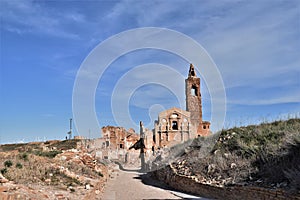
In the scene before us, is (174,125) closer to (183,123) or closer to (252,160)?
(183,123)

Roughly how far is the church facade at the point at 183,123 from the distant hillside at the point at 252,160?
2650 cm

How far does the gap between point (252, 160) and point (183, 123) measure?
115 ft

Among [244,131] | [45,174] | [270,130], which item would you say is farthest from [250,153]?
[45,174]

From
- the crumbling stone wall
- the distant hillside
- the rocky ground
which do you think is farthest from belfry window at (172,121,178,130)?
the rocky ground

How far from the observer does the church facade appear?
145 feet

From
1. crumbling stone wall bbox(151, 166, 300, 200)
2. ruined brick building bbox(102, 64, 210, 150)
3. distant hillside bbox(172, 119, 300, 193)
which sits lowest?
crumbling stone wall bbox(151, 166, 300, 200)

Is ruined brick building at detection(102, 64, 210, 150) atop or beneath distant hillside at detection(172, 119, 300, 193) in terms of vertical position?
atop

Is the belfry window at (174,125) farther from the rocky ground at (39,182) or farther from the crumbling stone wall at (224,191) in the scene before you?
the rocky ground at (39,182)

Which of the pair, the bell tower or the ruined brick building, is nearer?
the ruined brick building

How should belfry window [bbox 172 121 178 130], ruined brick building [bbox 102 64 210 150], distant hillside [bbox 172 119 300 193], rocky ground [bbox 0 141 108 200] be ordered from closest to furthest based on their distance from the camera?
rocky ground [bbox 0 141 108 200] → distant hillside [bbox 172 119 300 193] → ruined brick building [bbox 102 64 210 150] → belfry window [bbox 172 121 178 130]

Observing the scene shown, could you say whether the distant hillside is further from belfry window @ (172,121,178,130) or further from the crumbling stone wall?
belfry window @ (172,121,178,130)

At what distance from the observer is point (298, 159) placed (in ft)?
30.2

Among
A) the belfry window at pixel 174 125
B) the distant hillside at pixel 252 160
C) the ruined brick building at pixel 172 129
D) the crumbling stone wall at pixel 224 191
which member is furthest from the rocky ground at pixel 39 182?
the belfry window at pixel 174 125

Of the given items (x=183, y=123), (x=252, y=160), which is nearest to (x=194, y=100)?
(x=183, y=123)
